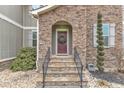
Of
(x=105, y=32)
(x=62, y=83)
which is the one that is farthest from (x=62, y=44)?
(x=62, y=83)

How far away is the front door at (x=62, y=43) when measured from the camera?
14.2 meters

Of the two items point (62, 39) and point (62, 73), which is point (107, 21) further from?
point (62, 73)

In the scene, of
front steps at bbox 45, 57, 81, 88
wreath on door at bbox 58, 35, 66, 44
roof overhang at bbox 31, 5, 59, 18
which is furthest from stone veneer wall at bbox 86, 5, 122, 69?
roof overhang at bbox 31, 5, 59, 18

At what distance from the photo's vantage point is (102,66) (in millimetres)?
13172

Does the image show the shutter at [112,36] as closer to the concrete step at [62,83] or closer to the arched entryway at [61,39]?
the arched entryway at [61,39]

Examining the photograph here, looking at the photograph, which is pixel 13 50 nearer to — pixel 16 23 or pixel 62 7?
pixel 16 23

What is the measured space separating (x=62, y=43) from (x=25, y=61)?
276 cm

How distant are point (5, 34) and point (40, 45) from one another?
3.22 metres

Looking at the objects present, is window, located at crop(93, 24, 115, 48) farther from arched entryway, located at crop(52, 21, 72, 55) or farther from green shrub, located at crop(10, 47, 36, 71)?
green shrub, located at crop(10, 47, 36, 71)

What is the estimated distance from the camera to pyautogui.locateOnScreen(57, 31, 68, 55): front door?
14.2 meters

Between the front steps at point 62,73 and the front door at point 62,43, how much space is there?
1608 millimetres

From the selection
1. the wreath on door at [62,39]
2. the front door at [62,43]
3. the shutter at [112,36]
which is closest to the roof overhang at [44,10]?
the front door at [62,43]

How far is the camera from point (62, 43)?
1434 centimetres

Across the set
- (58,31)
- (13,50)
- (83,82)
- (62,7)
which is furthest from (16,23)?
(83,82)
